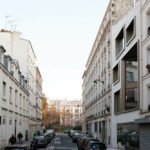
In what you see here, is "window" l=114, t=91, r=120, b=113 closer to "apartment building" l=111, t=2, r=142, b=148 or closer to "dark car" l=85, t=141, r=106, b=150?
"apartment building" l=111, t=2, r=142, b=148

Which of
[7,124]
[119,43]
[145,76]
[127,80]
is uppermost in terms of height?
[119,43]

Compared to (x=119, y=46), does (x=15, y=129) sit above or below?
below

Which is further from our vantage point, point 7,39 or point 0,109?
point 7,39

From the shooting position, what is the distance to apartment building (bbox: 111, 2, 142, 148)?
24.3 meters

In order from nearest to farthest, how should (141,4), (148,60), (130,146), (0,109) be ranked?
(148,60)
(141,4)
(130,146)
(0,109)

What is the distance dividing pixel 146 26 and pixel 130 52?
564 cm

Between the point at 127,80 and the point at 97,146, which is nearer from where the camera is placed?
the point at 97,146

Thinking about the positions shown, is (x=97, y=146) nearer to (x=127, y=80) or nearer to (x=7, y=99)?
(x=127, y=80)

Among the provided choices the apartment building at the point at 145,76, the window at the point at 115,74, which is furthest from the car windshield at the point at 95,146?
the window at the point at 115,74

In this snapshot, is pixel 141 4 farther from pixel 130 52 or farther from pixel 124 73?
pixel 124 73

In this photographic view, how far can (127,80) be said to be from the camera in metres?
29.5

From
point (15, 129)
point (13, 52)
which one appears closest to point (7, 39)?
point (13, 52)

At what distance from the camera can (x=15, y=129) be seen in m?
41.2

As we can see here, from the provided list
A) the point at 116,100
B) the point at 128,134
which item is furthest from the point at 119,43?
the point at 128,134
